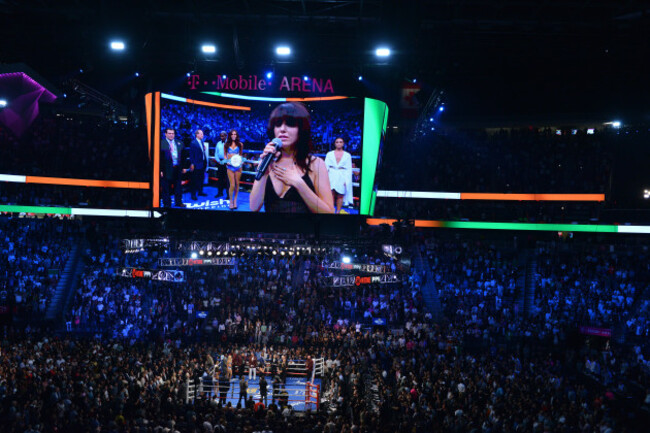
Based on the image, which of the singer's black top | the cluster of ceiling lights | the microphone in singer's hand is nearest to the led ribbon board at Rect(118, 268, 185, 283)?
A: the singer's black top

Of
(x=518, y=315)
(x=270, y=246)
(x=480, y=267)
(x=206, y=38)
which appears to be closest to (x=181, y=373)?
(x=270, y=246)

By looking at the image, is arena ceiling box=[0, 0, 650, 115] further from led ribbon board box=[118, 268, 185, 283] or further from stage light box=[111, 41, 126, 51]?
led ribbon board box=[118, 268, 185, 283]

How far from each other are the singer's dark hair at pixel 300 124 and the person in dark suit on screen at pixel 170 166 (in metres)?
3.11

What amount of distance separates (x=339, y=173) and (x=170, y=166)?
556cm

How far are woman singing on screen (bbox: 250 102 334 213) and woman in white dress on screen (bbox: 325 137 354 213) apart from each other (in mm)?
204

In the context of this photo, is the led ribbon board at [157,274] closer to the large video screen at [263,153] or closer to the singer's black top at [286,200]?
the large video screen at [263,153]

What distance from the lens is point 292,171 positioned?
2192cm

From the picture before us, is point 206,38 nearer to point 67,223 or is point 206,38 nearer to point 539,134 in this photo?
point 67,223

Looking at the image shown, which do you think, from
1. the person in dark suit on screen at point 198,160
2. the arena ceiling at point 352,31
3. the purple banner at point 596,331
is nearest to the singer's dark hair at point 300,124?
the person in dark suit on screen at point 198,160

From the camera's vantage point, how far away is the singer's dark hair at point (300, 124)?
72.0 feet

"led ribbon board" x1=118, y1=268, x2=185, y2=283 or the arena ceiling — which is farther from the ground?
the arena ceiling

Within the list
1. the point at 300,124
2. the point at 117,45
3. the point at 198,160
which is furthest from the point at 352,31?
the point at 198,160

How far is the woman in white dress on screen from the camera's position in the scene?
22.1 meters

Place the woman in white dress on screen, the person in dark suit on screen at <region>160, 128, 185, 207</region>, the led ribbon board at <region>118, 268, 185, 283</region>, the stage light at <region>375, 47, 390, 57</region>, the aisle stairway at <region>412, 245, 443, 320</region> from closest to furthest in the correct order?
the stage light at <region>375, 47, 390, 57</region> < the person in dark suit on screen at <region>160, 128, 185, 207</region> < the woman in white dress on screen < the led ribbon board at <region>118, 268, 185, 283</region> < the aisle stairway at <region>412, 245, 443, 320</region>
